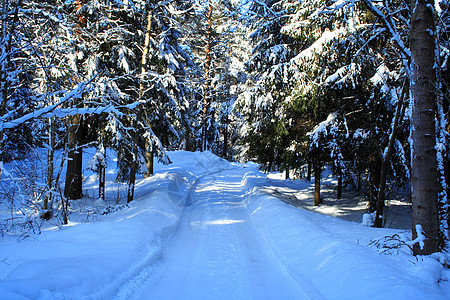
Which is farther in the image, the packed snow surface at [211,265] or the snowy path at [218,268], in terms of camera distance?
the snowy path at [218,268]

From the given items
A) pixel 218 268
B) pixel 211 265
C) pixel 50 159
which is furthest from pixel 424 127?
pixel 50 159

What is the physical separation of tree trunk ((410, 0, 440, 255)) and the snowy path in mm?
2024

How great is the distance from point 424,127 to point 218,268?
13.1 ft

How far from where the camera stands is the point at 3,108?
5.26 metres

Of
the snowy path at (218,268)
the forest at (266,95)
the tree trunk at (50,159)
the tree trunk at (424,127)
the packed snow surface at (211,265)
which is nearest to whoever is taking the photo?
the packed snow surface at (211,265)

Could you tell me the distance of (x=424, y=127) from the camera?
399 cm

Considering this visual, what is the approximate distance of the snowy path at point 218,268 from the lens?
408 cm

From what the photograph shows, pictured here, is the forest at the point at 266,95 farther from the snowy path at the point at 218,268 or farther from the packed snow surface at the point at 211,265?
the snowy path at the point at 218,268

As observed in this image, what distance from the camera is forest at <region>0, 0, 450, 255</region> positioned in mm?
4496

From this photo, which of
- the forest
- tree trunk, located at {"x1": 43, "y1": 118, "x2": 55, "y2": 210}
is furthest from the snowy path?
tree trunk, located at {"x1": 43, "y1": 118, "x2": 55, "y2": 210}

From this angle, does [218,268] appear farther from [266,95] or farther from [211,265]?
[266,95]

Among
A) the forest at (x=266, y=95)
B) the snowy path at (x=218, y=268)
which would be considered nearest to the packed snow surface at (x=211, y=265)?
the snowy path at (x=218, y=268)

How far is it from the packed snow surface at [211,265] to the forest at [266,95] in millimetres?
842

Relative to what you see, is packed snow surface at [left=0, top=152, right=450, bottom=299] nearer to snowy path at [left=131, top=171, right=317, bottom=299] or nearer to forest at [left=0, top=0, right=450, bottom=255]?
snowy path at [left=131, top=171, right=317, bottom=299]
